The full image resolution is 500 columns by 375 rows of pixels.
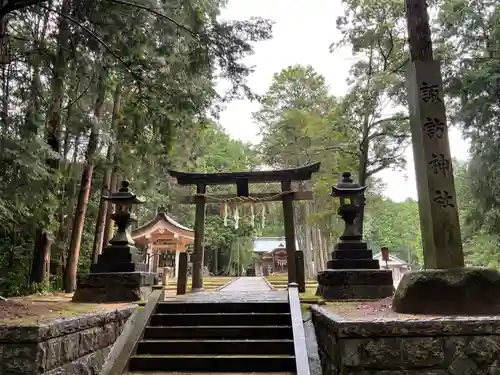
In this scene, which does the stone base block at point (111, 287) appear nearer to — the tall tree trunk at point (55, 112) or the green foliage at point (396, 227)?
the tall tree trunk at point (55, 112)

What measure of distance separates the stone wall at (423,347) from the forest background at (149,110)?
5.58 meters

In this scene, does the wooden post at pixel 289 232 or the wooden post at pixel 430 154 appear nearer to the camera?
the wooden post at pixel 430 154

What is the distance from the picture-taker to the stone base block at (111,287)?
7.08 metres

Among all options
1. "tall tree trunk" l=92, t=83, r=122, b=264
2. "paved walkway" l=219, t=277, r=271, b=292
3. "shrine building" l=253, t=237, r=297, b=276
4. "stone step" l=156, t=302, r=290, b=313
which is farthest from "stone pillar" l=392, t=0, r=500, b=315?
"shrine building" l=253, t=237, r=297, b=276

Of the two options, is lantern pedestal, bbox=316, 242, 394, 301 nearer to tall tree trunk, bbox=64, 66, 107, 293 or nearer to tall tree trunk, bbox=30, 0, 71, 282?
tall tree trunk, bbox=30, 0, 71, 282

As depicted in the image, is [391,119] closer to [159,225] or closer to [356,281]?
[356,281]

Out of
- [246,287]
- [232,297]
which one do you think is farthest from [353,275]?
[246,287]

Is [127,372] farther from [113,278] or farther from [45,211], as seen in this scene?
[45,211]

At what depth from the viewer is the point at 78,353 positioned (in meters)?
4.62

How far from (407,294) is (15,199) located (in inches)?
292

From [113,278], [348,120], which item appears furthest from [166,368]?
[348,120]

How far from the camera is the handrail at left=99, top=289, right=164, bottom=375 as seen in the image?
4695 mm

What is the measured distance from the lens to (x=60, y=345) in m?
4.20

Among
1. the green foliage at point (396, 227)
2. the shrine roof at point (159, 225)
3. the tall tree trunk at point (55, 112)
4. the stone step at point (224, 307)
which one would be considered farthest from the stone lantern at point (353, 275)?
the green foliage at point (396, 227)
